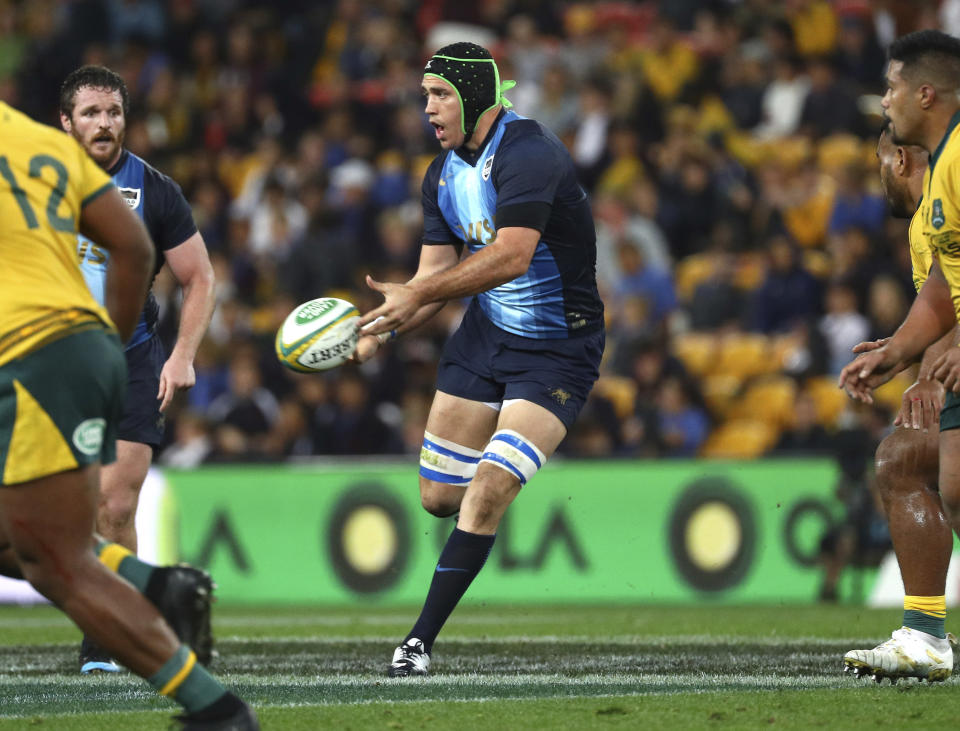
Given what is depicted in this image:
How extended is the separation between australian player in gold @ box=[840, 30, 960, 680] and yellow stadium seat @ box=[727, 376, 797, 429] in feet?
22.5

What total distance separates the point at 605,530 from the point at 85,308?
7.99 m

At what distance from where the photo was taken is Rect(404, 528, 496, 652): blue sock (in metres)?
6.36

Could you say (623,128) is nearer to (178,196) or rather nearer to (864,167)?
(864,167)

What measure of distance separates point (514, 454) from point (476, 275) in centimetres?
79

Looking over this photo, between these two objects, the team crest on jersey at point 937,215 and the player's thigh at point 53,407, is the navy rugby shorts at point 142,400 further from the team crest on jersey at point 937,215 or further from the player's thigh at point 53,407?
the team crest on jersey at point 937,215

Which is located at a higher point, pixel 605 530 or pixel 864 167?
pixel 864 167

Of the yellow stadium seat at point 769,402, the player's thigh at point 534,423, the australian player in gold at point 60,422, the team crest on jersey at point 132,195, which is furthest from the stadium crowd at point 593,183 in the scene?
the australian player in gold at point 60,422

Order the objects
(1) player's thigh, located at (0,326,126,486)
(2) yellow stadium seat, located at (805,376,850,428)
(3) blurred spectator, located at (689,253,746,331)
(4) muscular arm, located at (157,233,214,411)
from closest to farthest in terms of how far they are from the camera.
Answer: (1) player's thigh, located at (0,326,126,486), (4) muscular arm, located at (157,233,214,411), (2) yellow stadium seat, located at (805,376,850,428), (3) blurred spectator, located at (689,253,746,331)

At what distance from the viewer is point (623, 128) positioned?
51.8 feet

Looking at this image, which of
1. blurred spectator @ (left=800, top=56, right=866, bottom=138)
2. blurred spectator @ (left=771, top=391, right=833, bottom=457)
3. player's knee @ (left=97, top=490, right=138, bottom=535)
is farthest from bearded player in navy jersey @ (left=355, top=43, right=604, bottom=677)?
blurred spectator @ (left=800, top=56, right=866, bottom=138)

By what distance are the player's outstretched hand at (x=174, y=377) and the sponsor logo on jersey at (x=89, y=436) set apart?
2454mm

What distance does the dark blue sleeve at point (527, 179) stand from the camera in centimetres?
652

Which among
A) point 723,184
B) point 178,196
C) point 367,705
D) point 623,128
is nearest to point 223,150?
point 623,128

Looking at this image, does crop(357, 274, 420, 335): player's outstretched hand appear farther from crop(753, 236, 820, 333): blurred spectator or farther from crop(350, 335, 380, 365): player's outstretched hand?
crop(753, 236, 820, 333): blurred spectator
